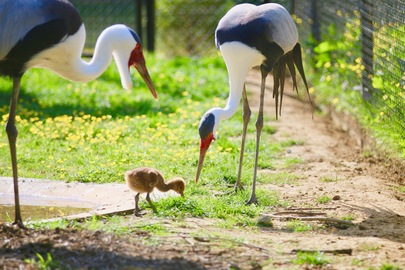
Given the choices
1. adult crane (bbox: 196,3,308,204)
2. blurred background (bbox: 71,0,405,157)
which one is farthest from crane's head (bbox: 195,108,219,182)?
blurred background (bbox: 71,0,405,157)

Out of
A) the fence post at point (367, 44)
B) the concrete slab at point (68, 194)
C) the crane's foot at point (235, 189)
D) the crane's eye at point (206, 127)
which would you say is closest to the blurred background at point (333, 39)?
the fence post at point (367, 44)

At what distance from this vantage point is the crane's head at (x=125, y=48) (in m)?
6.88

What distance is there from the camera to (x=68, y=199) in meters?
7.22

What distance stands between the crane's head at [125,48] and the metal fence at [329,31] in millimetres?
2749

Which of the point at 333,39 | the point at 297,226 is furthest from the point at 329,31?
the point at 297,226

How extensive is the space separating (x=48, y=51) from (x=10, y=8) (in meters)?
0.46

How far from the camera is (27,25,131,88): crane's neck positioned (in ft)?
21.2

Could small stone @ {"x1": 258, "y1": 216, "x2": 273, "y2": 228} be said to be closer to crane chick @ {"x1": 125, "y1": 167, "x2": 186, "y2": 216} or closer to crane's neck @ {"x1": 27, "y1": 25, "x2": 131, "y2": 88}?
crane chick @ {"x1": 125, "y1": 167, "x2": 186, "y2": 216}

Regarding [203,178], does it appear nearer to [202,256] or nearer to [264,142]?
[264,142]

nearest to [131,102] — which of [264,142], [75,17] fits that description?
[264,142]

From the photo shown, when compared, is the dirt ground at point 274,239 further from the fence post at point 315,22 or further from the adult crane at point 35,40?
the fence post at point 315,22

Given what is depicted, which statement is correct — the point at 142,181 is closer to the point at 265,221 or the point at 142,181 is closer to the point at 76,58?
the point at 265,221

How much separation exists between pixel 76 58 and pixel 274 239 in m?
2.22

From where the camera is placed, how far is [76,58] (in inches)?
262
